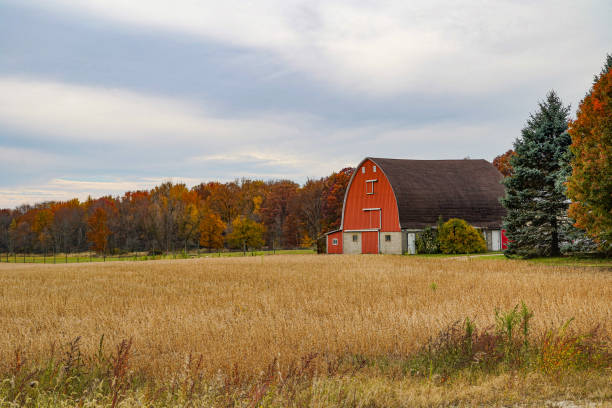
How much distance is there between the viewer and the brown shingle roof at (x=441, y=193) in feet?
153

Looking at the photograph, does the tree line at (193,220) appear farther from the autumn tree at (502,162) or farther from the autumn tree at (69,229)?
the autumn tree at (502,162)

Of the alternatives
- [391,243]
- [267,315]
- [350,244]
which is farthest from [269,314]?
[350,244]

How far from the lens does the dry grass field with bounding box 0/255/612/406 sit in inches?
314

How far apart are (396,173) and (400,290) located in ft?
111

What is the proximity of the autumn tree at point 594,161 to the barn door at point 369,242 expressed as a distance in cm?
2585

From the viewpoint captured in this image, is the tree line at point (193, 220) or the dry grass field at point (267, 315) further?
the tree line at point (193, 220)

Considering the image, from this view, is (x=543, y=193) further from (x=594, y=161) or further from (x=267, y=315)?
(x=267, y=315)

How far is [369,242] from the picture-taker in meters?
49.2

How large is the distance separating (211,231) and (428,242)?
146ft

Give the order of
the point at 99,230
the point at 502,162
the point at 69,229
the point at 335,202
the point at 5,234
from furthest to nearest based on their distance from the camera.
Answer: the point at 5,234
the point at 69,229
the point at 99,230
the point at 502,162
the point at 335,202

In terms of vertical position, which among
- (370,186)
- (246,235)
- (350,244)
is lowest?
(350,244)

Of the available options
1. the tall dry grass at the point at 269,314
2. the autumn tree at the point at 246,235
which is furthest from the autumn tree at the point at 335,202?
the tall dry grass at the point at 269,314

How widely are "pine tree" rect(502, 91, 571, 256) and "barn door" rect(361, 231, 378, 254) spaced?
57.5ft

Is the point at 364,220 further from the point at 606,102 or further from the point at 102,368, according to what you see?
the point at 102,368
